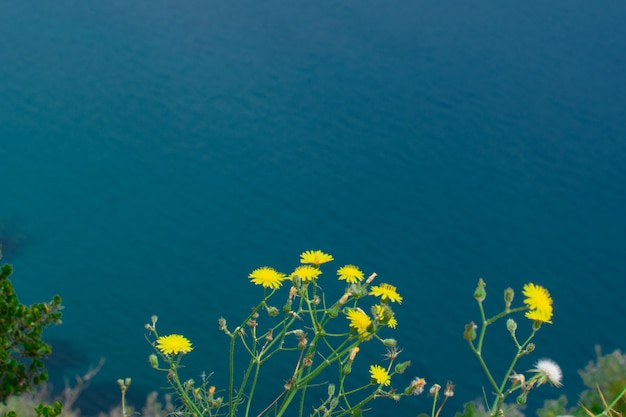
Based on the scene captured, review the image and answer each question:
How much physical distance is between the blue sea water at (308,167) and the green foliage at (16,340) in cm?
493

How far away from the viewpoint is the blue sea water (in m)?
7.40

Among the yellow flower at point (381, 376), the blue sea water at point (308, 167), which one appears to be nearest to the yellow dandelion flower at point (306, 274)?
the yellow flower at point (381, 376)

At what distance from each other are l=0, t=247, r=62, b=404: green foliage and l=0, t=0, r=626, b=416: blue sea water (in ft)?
16.2

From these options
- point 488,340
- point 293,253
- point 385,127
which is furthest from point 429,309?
point 385,127

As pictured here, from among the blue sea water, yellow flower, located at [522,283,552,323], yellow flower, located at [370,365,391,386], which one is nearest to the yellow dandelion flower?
yellow flower, located at [370,365,391,386]

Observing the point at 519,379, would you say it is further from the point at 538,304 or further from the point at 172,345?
the point at 172,345

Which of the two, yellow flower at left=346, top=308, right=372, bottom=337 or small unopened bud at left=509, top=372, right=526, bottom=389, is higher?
small unopened bud at left=509, top=372, right=526, bottom=389

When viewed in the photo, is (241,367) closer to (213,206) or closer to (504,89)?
(213,206)

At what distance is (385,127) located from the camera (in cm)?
1099

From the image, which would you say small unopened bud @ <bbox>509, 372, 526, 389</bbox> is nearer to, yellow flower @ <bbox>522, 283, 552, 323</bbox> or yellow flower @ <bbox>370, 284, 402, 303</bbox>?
yellow flower @ <bbox>522, 283, 552, 323</bbox>

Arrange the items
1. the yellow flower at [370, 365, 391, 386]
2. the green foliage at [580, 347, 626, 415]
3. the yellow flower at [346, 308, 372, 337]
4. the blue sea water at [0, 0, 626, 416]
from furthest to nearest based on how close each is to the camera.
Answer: the blue sea water at [0, 0, 626, 416], the green foliage at [580, 347, 626, 415], the yellow flower at [370, 365, 391, 386], the yellow flower at [346, 308, 372, 337]

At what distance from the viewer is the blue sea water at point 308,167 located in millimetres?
7398

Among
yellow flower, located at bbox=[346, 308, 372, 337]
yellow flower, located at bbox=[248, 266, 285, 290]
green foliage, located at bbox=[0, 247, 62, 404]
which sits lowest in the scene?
green foliage, located at bbox=[0, 247, 62, 404]

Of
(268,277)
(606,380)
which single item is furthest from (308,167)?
(268,277)
